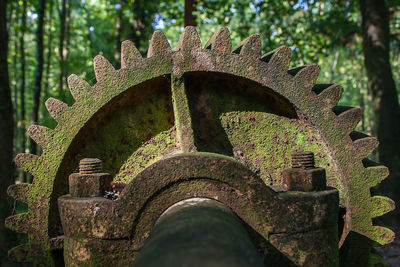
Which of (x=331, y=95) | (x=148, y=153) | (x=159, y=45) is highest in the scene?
(x=159, y=45)

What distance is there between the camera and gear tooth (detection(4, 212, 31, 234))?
10.6 feet

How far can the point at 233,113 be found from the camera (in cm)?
359

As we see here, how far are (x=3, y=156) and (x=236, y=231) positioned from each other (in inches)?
137

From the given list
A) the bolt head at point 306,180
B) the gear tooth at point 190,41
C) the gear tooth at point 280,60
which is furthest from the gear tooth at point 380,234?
the gear tooth at point 190,41

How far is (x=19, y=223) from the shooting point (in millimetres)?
3252

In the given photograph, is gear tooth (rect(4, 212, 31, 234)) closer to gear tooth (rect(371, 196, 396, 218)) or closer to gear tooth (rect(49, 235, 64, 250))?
gear tooth (rect(49, 235, 64, 250))

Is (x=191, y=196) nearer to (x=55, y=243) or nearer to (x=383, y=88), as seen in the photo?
(x=55, y=243)

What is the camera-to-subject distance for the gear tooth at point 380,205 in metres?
3.20

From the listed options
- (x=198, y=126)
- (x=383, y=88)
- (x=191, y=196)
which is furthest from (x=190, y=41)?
(x=383, y=88)

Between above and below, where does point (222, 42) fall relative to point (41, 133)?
above

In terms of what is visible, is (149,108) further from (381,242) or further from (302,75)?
(381,242)

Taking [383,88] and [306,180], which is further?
[383,88]

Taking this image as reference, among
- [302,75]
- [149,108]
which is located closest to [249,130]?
[302,75]

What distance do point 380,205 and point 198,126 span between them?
1655 mm
